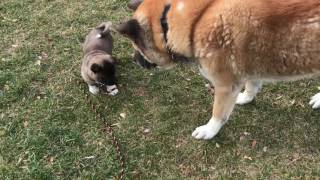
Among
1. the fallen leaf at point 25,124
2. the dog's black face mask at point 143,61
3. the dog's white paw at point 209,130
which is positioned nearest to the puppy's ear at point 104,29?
the dog's black face mask at point 143,61

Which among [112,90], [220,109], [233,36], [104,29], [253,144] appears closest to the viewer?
[233,36]

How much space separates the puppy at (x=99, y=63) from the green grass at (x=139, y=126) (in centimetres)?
15

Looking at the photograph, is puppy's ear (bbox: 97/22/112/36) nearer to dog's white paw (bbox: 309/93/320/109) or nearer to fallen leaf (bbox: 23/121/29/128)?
fallen leaf (bbox: 23/121/29/128)

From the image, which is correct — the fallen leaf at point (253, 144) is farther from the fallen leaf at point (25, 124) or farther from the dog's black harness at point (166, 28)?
the fallen leaf at point (25, 124)

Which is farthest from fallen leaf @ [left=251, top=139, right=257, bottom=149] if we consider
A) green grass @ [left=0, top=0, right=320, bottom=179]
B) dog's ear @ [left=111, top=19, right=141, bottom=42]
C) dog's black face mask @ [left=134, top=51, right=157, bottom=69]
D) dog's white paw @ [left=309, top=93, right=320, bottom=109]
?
dog's ear @ [left=111, top=19, right=141, bottom=42]

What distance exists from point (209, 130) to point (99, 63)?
127cm

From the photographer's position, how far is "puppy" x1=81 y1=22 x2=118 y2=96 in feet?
15.8

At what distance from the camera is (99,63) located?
478cm

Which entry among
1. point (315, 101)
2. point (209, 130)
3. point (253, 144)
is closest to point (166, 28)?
point (209, 130)

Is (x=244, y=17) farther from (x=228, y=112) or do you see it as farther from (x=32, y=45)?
(x=32, y=45)

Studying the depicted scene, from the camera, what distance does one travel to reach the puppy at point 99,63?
15.8 ft

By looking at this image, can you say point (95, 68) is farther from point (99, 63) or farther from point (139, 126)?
point (139, 126)

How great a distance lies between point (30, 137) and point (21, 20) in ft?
7.33

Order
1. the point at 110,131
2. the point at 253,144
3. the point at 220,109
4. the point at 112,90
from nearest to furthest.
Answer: the point at 220,109 → the point at 253,144 → the point at 110,131 → the point at 112,90
